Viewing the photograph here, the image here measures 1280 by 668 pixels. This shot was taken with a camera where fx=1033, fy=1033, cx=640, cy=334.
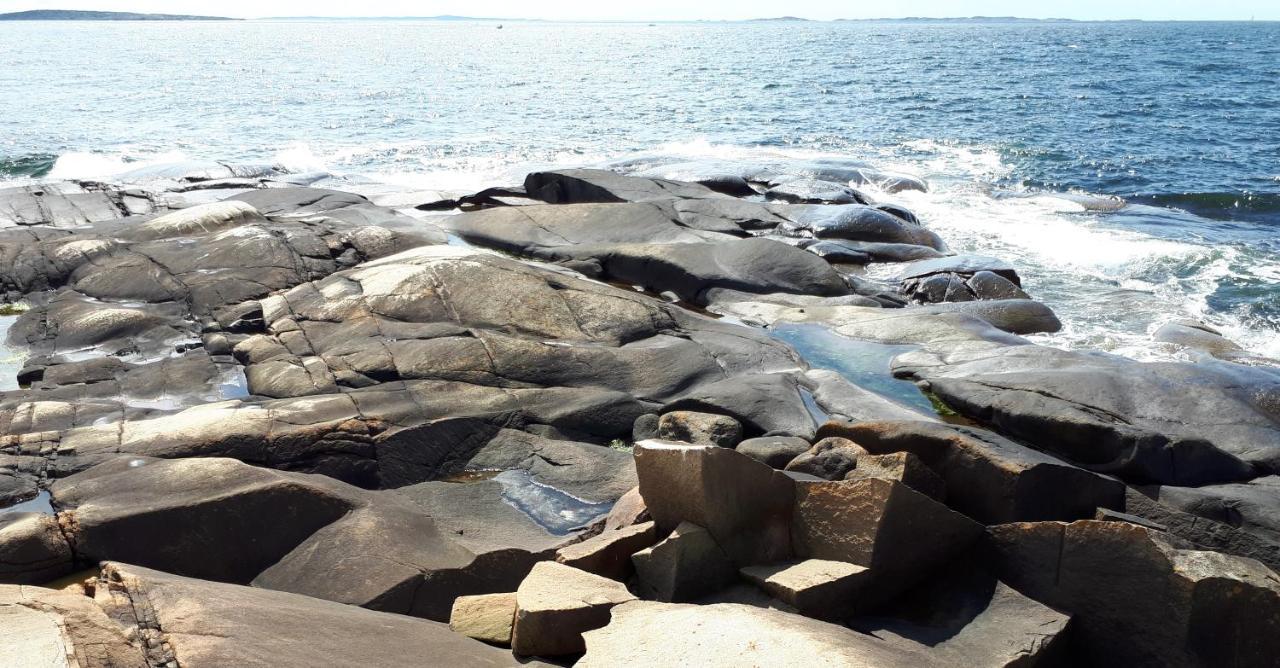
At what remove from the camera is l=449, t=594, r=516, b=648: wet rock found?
572cm

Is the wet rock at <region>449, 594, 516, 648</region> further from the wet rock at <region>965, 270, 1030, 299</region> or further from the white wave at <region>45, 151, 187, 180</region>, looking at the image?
the white wave at <region>45, 151, 187, 180</region>

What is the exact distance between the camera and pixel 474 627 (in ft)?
19.0

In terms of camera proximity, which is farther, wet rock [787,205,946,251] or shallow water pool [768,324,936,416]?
wet rock [787,205,946,251]

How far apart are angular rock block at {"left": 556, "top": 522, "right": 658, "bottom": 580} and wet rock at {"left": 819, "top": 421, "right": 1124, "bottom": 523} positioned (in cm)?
229

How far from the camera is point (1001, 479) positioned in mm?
7312

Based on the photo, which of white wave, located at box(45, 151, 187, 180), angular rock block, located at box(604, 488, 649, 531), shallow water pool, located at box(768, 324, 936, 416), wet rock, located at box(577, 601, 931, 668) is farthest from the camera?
white wave, located at box(45, 151, 187, 180)

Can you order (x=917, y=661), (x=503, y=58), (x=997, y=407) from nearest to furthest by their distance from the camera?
(x=917, y=661), (x=997, y=407), (x=503, y=58)

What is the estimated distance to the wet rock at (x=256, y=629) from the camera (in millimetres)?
4574

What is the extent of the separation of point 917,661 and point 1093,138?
3126 centimetres

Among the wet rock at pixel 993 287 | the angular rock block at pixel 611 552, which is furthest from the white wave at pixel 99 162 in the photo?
the angular rock block at pixel 611 552

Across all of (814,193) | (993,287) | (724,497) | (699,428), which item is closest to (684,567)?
(724,497)

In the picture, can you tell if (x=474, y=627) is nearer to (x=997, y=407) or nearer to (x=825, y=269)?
(x=997, y=407)

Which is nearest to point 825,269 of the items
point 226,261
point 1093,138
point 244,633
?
point 226,261

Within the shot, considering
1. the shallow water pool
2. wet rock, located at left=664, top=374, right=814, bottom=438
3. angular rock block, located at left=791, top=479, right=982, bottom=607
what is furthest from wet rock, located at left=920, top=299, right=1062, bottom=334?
angular rock block, located at left=791, top=479, right=982, bottom=607
